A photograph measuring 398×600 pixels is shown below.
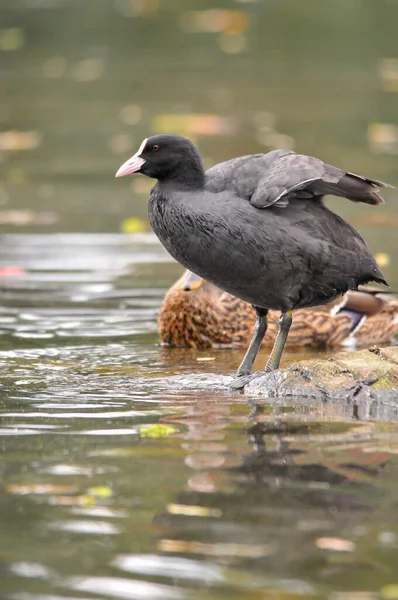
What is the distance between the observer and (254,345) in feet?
26.5

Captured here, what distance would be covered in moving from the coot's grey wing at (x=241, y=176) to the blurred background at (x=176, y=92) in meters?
4.51

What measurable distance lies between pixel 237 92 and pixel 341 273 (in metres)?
13.1

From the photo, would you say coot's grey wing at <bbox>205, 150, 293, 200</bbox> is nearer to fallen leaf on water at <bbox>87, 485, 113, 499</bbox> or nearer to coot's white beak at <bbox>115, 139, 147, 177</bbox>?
coot's white beak at <bbox>115, 139, 147, 177</bbox>

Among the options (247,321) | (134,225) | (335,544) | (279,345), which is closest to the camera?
(335,544)

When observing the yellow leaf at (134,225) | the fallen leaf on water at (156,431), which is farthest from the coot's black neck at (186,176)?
the yellow leaf at (134,225)

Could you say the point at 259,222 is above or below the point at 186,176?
below

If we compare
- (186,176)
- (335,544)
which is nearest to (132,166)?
(186,176)

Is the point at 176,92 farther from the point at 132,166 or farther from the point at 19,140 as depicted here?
the point at 132,166

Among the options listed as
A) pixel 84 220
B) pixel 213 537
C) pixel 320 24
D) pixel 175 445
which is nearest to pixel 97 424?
pixel 175 445

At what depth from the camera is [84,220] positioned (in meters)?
13.5

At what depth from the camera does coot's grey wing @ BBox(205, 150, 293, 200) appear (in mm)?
7562

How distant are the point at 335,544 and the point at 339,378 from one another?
8.12 ft

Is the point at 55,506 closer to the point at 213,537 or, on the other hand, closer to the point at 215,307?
the point at 213,537

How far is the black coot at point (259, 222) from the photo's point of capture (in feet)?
24.1
